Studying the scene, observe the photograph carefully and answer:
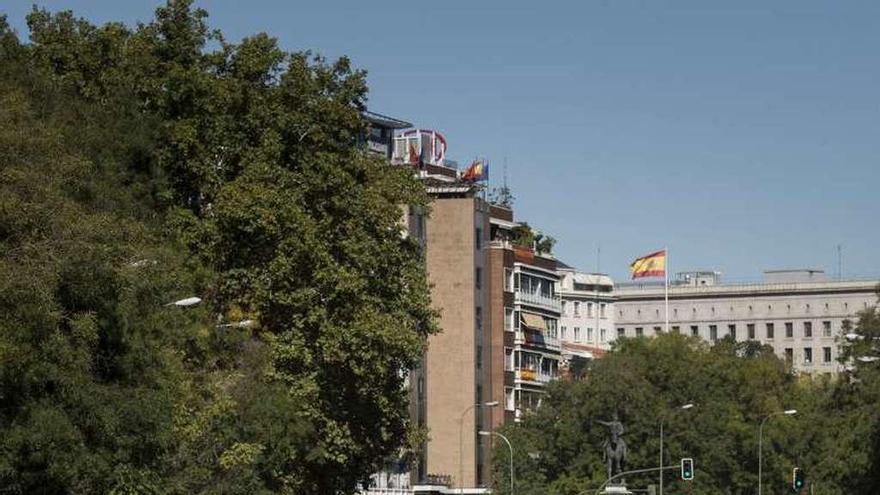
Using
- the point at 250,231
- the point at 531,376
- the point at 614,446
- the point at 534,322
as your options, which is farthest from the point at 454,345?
the point at 250,231

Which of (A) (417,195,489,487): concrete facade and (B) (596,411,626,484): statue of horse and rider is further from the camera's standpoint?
(A) (417,195,489,487): concrete facade

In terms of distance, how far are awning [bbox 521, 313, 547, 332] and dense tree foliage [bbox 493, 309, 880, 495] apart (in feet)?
69.1

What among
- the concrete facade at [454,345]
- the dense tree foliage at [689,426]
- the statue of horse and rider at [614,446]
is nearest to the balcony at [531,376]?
the concrete facade at [454,345]

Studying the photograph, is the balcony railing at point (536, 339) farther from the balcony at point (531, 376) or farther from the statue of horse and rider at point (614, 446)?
the statue of horse and rider at point (614, 446)

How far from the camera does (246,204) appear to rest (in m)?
77.4

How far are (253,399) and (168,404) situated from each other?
14606 millimetres

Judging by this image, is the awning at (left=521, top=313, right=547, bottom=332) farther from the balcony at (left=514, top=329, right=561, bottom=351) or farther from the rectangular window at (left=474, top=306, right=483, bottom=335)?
the rectangular window at (left=474, top=306, right=483, bottom=335)

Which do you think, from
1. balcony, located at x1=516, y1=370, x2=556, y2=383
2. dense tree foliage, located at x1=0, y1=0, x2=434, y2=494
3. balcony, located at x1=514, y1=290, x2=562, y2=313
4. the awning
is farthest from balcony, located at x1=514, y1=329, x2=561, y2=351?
dense tree foliage, located at x1=0, y1=0, x2=434, y2=494

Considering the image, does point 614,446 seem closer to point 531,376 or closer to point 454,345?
point 454,345

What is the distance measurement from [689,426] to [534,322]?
34.1m

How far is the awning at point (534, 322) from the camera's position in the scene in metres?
161

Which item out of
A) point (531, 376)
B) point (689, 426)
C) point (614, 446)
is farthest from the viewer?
point (531, 376)

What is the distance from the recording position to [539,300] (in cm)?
16638

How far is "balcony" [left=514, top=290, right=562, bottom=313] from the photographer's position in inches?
6368
